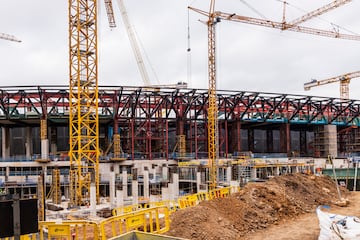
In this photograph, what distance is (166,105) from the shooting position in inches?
2031

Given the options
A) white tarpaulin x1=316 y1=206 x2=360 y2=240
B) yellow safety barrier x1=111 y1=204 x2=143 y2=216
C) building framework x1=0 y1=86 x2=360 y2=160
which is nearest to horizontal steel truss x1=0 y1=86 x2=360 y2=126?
building framework x1=0 y1=86 x2=360 y2=160

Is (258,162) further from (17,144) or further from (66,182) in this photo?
(17,144)

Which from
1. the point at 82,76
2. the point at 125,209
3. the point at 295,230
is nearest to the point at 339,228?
the point at 295,230

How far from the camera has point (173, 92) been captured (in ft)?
165

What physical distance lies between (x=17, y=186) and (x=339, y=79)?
8926 centimetres

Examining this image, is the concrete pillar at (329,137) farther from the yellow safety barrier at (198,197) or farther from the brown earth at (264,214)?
the yellow safety barrier at (198,197)

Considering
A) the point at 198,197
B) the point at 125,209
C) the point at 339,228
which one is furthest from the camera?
the point at 198,197

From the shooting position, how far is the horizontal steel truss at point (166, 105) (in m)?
47.3

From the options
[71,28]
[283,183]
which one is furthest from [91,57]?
[283,183]

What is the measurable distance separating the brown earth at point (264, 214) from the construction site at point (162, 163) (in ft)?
0.21

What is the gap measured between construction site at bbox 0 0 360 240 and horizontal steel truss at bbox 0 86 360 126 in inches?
7.5

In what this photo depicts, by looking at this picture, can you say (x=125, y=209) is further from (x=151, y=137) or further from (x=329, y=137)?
(x=329, y=137)

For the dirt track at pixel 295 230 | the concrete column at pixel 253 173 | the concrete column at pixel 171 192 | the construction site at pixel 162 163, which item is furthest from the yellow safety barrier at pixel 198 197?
the concrete column at pixel 253 173

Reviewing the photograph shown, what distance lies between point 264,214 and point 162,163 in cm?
3423
